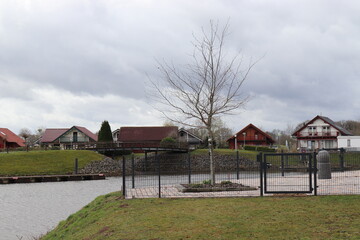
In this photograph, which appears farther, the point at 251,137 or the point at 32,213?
the point at 251,137

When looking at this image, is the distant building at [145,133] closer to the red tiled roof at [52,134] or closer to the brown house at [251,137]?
the red tiled roof at [52,134]

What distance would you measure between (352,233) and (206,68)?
11528 millimetres

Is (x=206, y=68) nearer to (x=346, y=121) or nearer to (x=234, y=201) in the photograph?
(x=234, y=201)

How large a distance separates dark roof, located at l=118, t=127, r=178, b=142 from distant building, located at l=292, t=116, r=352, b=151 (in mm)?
24662

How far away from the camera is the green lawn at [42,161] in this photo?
4676cm

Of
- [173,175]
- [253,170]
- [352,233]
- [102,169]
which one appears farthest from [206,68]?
[102,169]

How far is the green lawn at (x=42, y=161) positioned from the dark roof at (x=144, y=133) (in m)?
21.4

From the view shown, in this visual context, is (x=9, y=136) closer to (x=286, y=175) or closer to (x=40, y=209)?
(x=40, y=209)

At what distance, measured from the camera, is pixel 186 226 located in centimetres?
897

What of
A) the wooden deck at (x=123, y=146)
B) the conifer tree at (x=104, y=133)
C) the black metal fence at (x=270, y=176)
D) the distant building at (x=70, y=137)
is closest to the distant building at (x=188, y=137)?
the conifer tree at (x=104, y=133)

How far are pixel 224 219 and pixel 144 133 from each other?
70583 millimetres

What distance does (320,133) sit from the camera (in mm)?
76062

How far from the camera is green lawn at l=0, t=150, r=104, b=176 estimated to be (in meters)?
46.8

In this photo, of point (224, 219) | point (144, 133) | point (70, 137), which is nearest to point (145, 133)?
point (144, 133)
